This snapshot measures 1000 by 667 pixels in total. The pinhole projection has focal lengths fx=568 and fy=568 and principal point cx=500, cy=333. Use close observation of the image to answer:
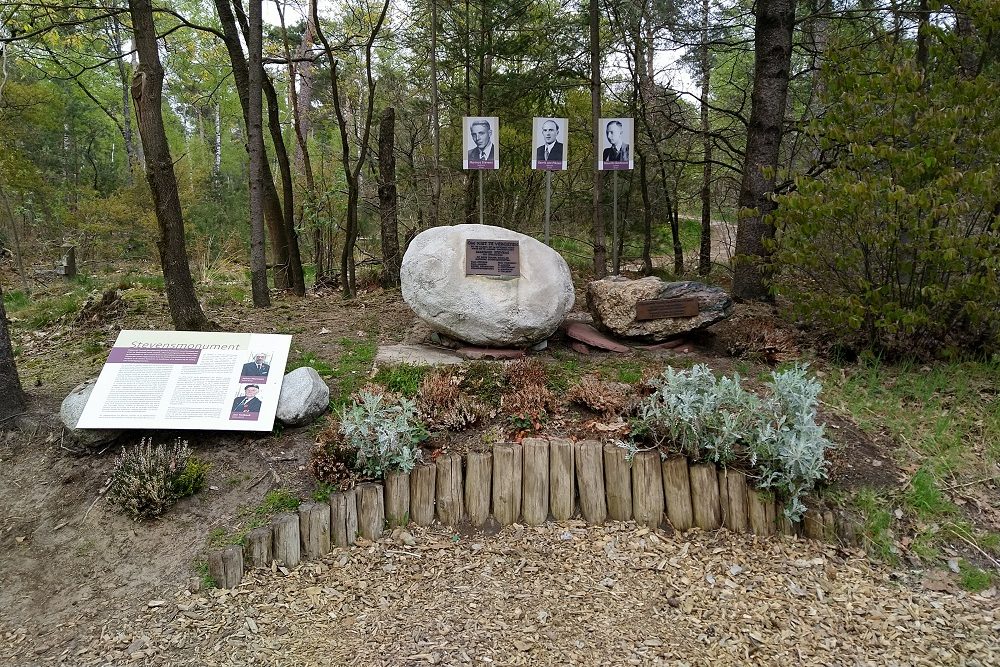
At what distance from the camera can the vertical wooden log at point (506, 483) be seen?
10.8 feet

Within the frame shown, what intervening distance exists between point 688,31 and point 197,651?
806 centimetres

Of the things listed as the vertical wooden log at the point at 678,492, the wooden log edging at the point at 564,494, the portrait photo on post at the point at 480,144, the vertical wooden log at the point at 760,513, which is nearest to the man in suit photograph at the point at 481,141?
the portrait photo on post at the point at 480,144

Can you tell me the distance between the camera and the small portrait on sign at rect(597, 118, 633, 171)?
6.71 meters

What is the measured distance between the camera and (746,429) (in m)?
3.29

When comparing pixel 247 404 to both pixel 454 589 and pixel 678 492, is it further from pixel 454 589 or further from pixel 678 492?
pixel 678 492

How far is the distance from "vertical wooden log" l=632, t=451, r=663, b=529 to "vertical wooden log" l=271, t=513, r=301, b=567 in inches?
74.5

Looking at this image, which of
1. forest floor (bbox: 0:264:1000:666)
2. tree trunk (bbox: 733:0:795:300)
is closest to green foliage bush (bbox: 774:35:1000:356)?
forest floor (bbox: 0:264:1000:666)

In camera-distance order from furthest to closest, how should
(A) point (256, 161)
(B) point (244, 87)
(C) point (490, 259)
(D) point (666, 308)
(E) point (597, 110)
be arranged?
(B) point (244, 87) → (E) point (597, 110) → (A) point (256, 161) → (D) point (666, 308) → (C) point (490, 259)

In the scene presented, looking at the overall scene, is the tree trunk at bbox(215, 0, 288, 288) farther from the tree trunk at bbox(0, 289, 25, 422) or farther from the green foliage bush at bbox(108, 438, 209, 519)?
the green foliage bush at bbox(108, 438, 209, 519)

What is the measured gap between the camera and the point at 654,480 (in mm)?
3281

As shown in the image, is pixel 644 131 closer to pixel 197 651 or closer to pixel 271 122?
pixel 271 122

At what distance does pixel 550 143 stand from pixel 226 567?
17.7 ft

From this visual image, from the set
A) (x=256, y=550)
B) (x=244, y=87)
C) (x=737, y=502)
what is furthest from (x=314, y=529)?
(x=244, y=87)

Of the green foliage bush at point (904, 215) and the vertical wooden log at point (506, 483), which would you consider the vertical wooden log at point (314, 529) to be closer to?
the vertical wooden log at point (506, 483)
